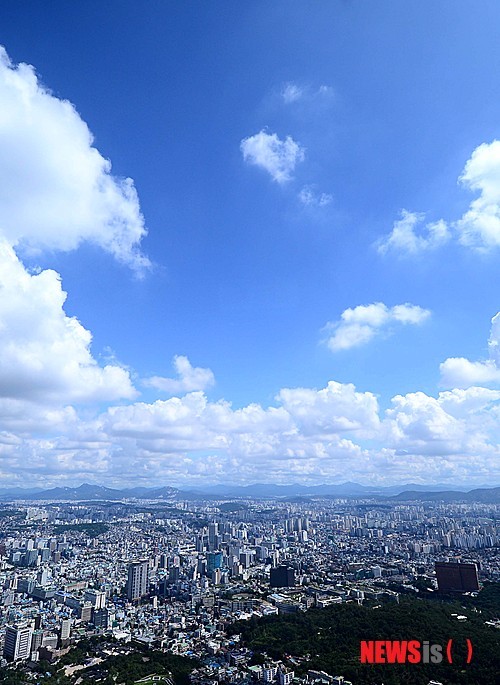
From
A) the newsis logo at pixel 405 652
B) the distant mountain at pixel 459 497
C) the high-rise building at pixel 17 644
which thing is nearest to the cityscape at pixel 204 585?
the high-rise building at pixel 17 644

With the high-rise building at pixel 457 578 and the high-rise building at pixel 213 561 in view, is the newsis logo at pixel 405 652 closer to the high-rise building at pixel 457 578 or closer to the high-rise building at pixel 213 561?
the high-rise building at pixel 457 578

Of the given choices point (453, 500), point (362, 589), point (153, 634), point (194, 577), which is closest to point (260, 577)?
point (194, 577)

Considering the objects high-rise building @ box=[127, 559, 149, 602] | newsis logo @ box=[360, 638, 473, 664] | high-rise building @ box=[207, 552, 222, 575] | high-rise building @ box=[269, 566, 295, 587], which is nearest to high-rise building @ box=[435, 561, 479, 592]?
high-rise building @ box=[269, 566, 295, 587]

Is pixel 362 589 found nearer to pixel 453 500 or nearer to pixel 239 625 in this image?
pixel 239 625

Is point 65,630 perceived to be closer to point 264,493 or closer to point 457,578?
point 457,578

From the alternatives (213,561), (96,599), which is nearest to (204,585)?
(213,561)
